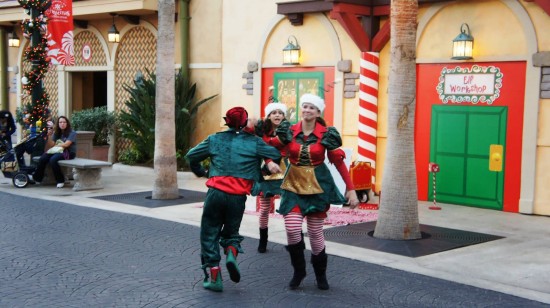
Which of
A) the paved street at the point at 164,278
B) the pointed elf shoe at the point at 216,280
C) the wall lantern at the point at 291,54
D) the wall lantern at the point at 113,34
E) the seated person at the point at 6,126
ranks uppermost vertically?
the wall lantern at the point at 113,34

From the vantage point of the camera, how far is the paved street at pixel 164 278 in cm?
624

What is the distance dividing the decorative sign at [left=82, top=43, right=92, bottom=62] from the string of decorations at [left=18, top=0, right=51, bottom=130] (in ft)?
17.3

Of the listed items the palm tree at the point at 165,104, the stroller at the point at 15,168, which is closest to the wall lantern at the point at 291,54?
the palm tree at the point at 165,104

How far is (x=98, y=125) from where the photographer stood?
18359 millimetres

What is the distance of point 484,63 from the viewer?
11703 mm

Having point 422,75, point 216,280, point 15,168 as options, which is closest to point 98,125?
point 15,168

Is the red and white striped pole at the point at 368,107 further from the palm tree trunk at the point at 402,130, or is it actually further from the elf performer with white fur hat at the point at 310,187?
the elf performer with white fur hat at the point at 310,187

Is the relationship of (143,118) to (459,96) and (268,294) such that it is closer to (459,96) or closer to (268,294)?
(459,96)

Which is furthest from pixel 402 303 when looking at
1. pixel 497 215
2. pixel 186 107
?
pixel 186 107

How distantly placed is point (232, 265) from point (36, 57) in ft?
31.9

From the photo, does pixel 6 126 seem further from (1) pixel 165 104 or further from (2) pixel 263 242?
(2) pixel 263 242

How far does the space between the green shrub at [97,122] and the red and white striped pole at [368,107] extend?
7775mm

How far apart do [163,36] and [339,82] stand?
3.48 metres

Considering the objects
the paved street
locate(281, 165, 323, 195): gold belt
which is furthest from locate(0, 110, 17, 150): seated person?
locate(281, 165, 323, 195): gold belt
